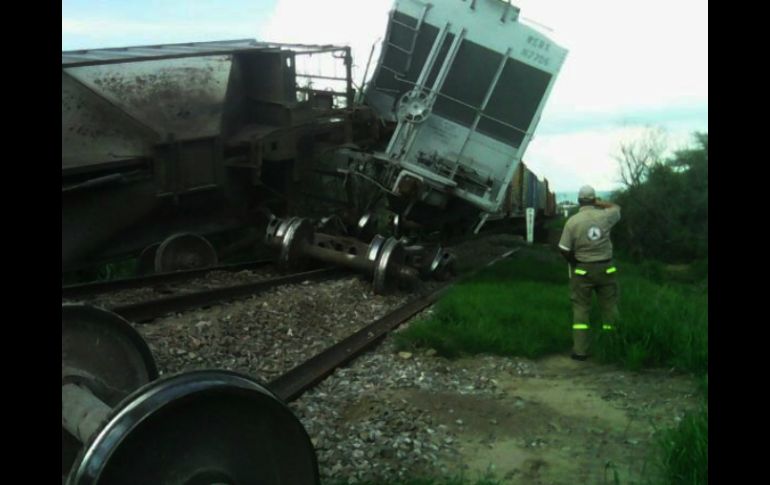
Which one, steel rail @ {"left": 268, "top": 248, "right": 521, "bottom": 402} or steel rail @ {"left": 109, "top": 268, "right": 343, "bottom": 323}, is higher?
steel rail @ {"left": 109, "top": 268, "right": 343, "bottom": 323}

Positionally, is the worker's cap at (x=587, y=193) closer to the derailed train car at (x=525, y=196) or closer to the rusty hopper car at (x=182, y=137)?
the rusty hopper car at (x=182, y=137)

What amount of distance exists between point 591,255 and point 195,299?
3.88m

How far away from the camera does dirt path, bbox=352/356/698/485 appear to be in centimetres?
389

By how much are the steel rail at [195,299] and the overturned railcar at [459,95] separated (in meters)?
3.30

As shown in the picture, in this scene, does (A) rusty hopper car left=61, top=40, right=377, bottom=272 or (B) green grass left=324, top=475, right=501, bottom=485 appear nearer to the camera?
(B) green grass left=324, top=475, right=501, bottom=485

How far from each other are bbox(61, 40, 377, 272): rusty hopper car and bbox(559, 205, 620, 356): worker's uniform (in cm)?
500

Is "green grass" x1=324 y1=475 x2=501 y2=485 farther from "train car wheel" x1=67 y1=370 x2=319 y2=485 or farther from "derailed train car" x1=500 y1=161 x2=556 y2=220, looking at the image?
"derailed train car" x1=500 y1=161 x2=556 y2=220

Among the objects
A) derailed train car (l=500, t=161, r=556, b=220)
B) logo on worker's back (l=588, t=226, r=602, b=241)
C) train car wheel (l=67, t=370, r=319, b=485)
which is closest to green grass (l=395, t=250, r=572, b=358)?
logo on worker's back (l=588, t=226, r=602, b=241)

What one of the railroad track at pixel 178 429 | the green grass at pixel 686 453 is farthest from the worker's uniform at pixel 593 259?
the railroad track at pixel 178 429

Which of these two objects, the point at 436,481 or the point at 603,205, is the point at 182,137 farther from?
the point at 436,481

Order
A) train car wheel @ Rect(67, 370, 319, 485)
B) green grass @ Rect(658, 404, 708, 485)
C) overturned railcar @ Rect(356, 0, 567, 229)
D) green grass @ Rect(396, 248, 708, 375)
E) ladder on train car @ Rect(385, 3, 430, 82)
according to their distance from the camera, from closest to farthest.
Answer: train car wheel @ Rect(67, 370, 319, 485) < green grass @ Rect(658, 404, 708, 485) < green grass @ Rect(396, 248, 708, 375) < overturned railcar @ Rect(356, 0, 567, 229) < ladder on train car @ Rect(385, 3, 430, 82)

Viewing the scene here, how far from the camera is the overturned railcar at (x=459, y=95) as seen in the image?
11.4m
